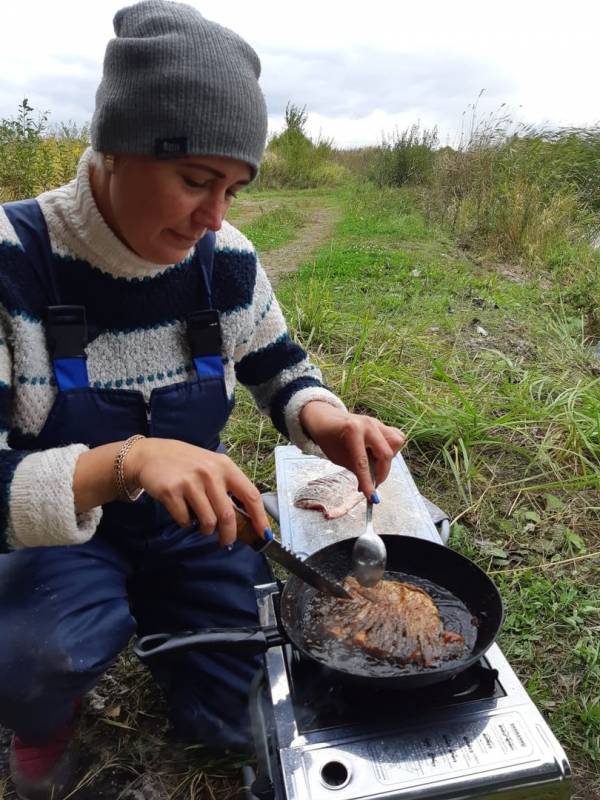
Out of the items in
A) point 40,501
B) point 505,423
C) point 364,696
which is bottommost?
point 505,423

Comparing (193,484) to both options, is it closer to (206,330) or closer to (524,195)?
(206,330)

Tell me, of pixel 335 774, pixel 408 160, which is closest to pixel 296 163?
pixel 408 160

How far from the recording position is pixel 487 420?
335 cm

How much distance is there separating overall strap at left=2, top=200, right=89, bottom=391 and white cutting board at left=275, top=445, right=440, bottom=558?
3.65 feet

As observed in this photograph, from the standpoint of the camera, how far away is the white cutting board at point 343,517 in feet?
7.70

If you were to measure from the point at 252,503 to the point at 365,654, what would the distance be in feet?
1.61

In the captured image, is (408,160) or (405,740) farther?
(408,160)

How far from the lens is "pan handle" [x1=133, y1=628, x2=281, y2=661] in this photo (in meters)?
1.40

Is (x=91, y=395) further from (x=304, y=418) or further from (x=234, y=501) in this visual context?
(x=304, y=418)

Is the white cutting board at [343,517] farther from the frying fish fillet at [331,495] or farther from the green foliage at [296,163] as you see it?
the green foliage at [296,163]

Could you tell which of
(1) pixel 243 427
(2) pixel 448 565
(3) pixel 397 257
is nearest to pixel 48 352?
(2) pixel 448 565

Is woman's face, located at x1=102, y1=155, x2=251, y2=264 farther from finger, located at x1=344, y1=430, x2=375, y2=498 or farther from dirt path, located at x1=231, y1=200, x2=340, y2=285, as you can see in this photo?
dirt path, located at x1=231, y1=200, x2=340, y2=285

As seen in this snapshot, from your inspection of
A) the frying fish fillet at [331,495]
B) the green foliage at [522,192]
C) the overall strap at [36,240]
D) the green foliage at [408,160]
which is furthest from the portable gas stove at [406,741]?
the green foliage at [408,160]

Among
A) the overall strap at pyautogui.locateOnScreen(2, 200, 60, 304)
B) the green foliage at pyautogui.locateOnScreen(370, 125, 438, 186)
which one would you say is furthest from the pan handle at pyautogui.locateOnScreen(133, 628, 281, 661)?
the green foliage at pyautogui.locateOnScreen(370, 125, 438, 186)
